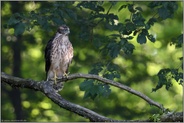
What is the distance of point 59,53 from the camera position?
932 centimetres

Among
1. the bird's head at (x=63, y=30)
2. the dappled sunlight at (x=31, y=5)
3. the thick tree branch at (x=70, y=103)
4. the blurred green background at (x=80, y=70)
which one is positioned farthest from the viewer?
the blurred green background at (x=80, y=70)

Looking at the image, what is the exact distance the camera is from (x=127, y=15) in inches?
515

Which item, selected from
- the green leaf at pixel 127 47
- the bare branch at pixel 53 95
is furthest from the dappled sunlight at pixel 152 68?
the bare branch at pixel 53 95

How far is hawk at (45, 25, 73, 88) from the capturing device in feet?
30.3

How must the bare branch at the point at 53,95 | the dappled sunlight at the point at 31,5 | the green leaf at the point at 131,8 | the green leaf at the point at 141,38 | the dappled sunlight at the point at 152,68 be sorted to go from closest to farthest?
the bare branch at the point at 53,95 → the green leaf at the point at 141,38 → the green leaf at the point at 131,8 → the dappled sunlight at the point at 31,5 → the dappled sunlight at the point at 152,68

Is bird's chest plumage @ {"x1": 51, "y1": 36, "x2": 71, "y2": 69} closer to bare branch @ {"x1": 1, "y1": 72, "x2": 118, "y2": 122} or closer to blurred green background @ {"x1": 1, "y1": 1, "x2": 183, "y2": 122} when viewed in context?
bare branch @ {"x1": 1, "y1": 72, "x2": 118, "y2": 122}

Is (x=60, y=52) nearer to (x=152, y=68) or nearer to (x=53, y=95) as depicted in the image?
(x=53, y=95)

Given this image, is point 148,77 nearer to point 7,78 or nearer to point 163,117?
point 7,78

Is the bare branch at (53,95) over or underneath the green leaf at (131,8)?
underneath

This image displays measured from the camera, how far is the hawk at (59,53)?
30.3 feet

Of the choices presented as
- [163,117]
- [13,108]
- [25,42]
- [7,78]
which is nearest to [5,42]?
[25,42]

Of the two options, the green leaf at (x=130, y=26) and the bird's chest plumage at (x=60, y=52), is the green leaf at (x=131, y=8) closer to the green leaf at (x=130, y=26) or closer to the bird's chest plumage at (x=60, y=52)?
the green leaf at (x=130, y=26)

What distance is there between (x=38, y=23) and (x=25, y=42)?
4.62 metres

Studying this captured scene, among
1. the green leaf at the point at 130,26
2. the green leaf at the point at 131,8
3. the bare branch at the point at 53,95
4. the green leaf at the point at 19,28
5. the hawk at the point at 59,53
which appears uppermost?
the green leaf at the point at 131,8
